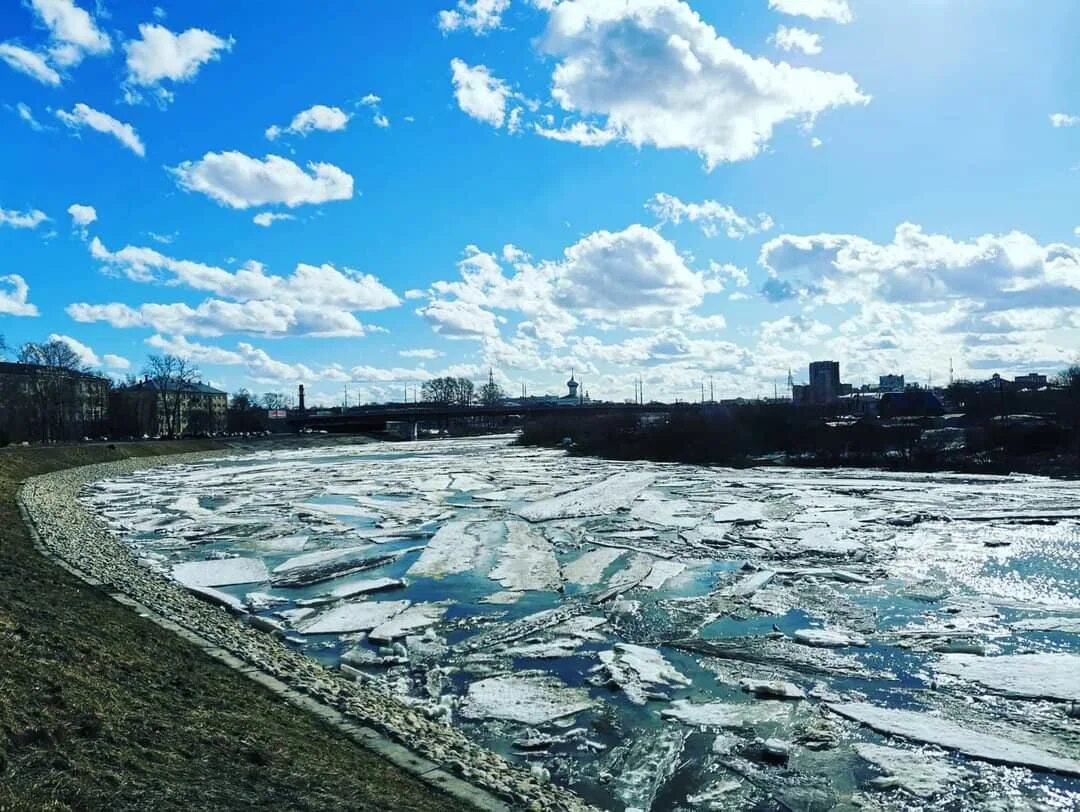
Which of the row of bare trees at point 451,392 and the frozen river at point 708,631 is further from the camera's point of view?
the row of bare trees at point 451,392

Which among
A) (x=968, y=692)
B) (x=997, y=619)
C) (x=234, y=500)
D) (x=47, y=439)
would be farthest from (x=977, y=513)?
(x=47, y=439)

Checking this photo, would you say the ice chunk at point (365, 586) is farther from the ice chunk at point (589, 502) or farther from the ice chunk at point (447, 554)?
the ice chunk at point (589, 502)

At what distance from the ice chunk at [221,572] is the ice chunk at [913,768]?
13585 mm

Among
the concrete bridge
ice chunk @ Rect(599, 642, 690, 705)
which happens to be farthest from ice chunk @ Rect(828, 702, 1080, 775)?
the concrete bridge

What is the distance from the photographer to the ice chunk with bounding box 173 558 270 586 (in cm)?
1731

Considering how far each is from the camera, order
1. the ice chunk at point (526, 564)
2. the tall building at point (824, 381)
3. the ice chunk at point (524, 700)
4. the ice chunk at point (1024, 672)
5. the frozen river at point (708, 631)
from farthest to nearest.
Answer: the tall building at point (824, 381) < the ice chunk at point (526, 564) < the ice chunk at point (1024, 672) < the ice chunk at point (524, 700) < the frozen river at point (708, 631)

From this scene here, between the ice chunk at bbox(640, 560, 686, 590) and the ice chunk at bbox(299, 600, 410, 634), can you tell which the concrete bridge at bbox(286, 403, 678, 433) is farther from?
the ice chunk at bbox(299, 600, 410, 634)

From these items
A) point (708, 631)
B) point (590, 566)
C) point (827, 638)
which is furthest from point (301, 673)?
point (590, 566)

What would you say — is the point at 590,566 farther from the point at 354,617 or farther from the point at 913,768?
the point at 913,768

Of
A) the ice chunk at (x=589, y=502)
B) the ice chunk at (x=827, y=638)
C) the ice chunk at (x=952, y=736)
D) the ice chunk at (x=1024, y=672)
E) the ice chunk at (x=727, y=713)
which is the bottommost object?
the ice chunk at (x=589, y=502)

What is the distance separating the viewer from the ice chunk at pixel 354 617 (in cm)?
1358

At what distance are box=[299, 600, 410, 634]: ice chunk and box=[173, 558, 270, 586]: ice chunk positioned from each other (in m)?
3.68

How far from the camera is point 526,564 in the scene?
18.8m

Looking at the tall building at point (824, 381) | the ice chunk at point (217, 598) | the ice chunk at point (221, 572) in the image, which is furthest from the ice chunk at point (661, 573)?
the tall building at point (824, 381)
